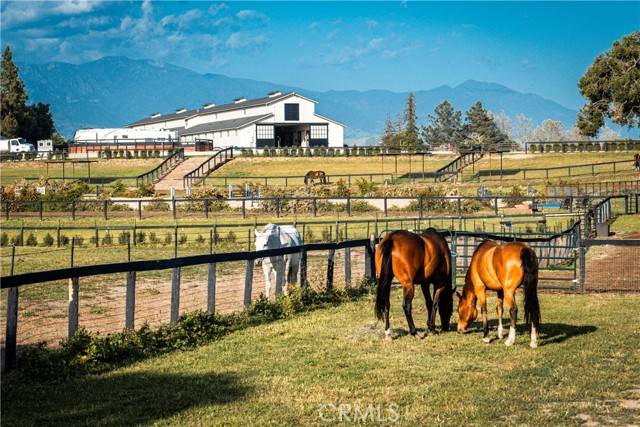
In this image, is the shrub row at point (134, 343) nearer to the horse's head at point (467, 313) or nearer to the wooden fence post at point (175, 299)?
the wooden fence post at point (175, 299)

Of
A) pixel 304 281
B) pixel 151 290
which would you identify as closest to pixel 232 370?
pixel 304 281

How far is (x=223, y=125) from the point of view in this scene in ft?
385

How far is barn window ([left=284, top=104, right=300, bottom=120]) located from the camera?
4424 inches

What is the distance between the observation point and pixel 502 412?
945 centimetres

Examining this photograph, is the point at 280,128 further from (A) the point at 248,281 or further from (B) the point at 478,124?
(A) the point at 248,281

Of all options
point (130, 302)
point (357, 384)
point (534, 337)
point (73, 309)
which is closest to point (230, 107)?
point (130, 302)

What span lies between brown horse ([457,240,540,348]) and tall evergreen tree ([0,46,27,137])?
107 metres

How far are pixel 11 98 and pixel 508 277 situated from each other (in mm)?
109253

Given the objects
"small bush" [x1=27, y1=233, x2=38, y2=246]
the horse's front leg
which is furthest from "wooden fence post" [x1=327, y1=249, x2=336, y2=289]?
"small bush" [x1=27, y1=233, x2=38, y2=246]

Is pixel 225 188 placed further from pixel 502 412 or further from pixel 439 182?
pixel 502 412

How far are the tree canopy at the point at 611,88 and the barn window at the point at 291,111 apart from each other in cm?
4835

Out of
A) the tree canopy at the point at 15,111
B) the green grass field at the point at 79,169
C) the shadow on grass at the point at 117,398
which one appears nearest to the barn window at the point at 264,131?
the green grass field at the point at 79,169

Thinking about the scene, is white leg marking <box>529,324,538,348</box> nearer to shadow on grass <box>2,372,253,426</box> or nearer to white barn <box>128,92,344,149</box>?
shadow on grass <box>2,372,253,426</box>

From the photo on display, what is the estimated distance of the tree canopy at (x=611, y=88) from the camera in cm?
6675
